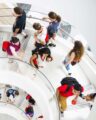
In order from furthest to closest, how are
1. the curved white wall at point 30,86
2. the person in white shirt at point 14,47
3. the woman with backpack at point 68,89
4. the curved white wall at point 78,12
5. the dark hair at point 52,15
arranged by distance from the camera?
the curved white wall at point 78,12 < the curved white wall at point 30,86 < the dark hair at point 52,15 < the person in white shirt at point 14,47 < the woman with backpack at point 68,89

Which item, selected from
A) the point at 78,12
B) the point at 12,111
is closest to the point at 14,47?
the point at 12,111

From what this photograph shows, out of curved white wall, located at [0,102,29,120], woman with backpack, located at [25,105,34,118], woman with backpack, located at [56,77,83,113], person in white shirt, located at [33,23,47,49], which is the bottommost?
curved white wall, located at [0,102,29,120]

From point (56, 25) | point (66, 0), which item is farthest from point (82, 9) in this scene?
point (56, 25)

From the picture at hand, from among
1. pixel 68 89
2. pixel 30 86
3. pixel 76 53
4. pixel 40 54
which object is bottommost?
pixel 30 86

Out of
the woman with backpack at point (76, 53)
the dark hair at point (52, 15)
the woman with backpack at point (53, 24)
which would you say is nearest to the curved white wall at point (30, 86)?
the woman with backpack at point (76, 53)

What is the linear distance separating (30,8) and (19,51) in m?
2.31

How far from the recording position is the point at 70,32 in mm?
9648

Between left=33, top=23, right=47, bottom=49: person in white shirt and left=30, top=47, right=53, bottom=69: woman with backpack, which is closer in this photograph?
left=30, top=47, right=53, bottom=69: woman with backpack

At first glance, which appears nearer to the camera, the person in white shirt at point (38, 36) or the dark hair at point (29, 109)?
the person in white shirt at point (38, 36)

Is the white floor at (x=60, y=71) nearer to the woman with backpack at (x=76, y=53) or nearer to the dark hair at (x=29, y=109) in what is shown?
the woman with backpack at (x=76, y=53)

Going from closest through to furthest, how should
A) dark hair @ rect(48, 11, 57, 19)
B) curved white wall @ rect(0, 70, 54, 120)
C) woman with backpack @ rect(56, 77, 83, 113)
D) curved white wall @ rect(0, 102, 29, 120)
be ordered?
woman with backpack @ rect(56, 77, 83, 113)
dark hair @ rect(48, 11, 57, 19)
curved white wall @ rect(0, 70, 54, 120)
curved white wall @ rect(0, 102, 29, 120)

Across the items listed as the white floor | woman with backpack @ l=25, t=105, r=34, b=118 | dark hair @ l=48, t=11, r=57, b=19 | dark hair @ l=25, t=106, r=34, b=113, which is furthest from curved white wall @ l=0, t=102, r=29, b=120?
dark hair @ l=48, t=11, r=57, b=19

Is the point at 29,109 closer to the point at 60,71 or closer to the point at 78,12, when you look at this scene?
the point at 60,71

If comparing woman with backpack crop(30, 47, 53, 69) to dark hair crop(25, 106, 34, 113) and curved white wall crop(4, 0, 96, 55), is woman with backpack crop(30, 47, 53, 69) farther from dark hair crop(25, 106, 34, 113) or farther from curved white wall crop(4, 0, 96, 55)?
curved white wall crop(4, 0, 96, 55)
